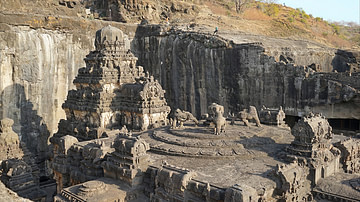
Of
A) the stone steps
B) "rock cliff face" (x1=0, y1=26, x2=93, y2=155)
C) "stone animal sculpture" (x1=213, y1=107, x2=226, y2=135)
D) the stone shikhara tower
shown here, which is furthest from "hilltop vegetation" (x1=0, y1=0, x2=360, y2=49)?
"stone animal sculpture" (x1=213, y1=107, x2=226, y2=135)

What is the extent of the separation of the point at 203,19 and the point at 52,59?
2080cm

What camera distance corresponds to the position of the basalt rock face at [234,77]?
23.5m

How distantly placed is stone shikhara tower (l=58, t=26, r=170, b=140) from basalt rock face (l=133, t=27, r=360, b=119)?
344 inches

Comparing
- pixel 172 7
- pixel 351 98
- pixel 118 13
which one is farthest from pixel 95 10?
pixel 351 98

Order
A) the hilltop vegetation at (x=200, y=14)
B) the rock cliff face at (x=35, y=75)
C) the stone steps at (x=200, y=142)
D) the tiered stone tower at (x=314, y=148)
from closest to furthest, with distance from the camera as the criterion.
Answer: the tiered stone tower at (x=314, y=148) → the stone steps at (x=200, y=142) → the rock cliff face at (x=35, y=75) → the hilltop vegetation at (x=200, y=14)

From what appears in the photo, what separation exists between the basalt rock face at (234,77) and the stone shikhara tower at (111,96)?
28.7 ft

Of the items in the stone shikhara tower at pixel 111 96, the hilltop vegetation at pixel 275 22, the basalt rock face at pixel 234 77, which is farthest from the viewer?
the hilltop vegetation at pixel 275 22

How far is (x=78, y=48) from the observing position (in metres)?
28.1

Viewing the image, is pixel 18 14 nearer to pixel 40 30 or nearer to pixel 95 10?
pixel 40 30

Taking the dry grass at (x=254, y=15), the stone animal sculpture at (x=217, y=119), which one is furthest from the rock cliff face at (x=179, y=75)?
the dry grass at (x=254, y=15)

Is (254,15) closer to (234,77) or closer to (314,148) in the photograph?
(234,77)

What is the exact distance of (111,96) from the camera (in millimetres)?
20203

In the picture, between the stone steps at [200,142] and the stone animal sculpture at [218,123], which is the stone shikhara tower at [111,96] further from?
the stone animal sculpture at [218,123]

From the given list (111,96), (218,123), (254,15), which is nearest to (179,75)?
(111,96)
